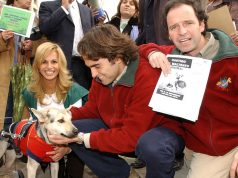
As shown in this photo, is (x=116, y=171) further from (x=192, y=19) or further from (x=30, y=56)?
(x=30, y=56)

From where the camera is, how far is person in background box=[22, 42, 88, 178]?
2.95 meters

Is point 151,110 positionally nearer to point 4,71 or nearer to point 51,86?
point 51,86

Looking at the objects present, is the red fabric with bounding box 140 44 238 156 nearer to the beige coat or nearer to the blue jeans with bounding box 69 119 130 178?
the blue jeans with bounding box 69 119 130 178

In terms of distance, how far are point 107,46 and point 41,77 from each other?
3.86 ft

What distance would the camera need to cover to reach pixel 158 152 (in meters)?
1.91

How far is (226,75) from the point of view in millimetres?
1864

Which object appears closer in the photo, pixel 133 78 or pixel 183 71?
pixel 183 71

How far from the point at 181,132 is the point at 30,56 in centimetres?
198

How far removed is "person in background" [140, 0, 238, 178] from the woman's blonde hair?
3.72 feet

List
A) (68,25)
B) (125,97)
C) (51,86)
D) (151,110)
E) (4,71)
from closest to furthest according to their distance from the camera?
(151,110) < (125,97) < (51,86) < (4,71) < (68,25)

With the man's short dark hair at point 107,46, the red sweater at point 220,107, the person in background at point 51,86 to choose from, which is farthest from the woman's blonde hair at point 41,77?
the red sweater at point 220,107

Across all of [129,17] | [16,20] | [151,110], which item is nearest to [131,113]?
[151,110]

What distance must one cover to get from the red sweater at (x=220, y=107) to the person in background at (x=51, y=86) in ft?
4.03

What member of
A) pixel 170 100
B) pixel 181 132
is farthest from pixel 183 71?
pixel 181 132
